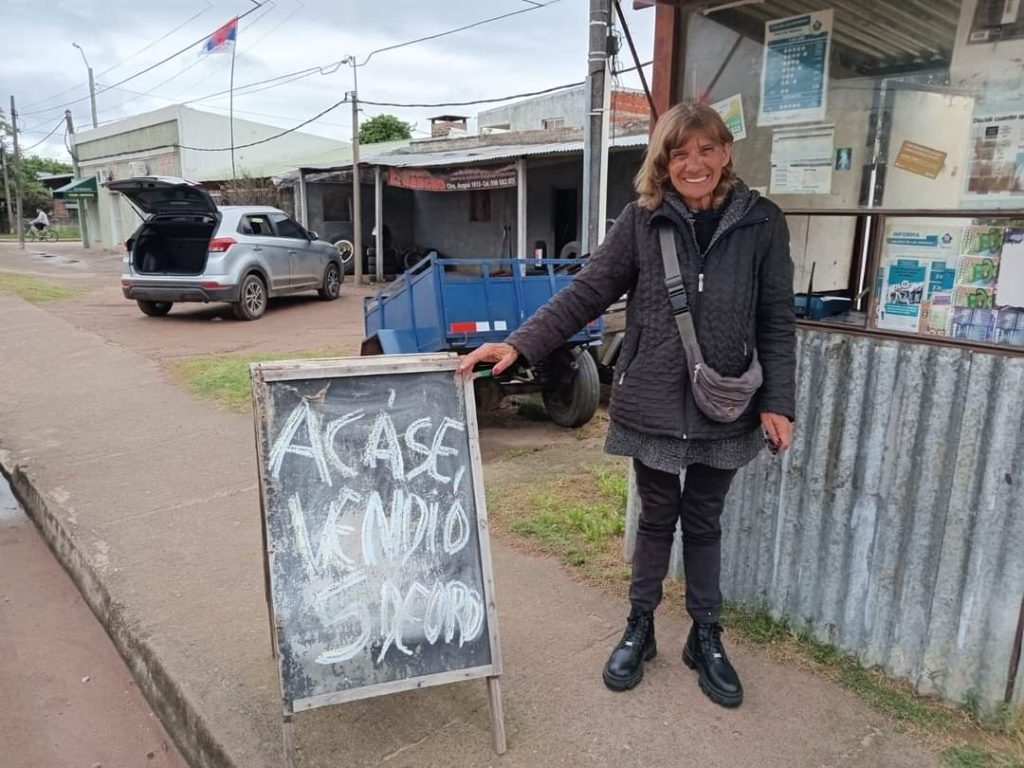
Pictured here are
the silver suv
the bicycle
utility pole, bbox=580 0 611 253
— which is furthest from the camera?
the bicycle

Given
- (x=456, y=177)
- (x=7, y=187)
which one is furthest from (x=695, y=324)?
(x=7, y=187)

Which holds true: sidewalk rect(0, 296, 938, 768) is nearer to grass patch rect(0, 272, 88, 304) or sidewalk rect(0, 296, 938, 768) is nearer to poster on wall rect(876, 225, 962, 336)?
poster on wall rect(876, 225, 962, 336)

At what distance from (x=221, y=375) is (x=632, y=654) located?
6379 mm

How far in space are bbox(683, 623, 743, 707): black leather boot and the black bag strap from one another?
99cm

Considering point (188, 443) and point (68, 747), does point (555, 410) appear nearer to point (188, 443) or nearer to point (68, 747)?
point (188, 443)

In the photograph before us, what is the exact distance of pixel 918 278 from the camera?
251cm

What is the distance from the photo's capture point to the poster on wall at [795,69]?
2748mm

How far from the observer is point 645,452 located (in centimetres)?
238

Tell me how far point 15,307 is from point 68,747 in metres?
12.4

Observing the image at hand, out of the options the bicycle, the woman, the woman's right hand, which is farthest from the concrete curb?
the bicycle

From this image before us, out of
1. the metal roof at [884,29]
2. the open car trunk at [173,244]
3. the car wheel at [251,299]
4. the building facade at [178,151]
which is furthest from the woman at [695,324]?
the building facade at [178,151]

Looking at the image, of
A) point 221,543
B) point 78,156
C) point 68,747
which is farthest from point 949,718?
point 78,156

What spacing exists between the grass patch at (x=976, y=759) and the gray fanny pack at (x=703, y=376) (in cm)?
117

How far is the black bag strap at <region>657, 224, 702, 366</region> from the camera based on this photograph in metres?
2.21
